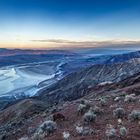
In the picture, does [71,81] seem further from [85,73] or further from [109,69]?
[109,69]

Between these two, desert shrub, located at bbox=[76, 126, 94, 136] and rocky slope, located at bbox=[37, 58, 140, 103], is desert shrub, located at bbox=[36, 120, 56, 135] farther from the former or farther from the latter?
rocky slope, located at bbox=[37, 58, 140, 103]

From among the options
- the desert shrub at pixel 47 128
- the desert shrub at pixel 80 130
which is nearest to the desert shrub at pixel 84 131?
the desert shrub at pixel 80 130

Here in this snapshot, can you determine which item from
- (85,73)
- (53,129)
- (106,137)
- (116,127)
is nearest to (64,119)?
(53,129)

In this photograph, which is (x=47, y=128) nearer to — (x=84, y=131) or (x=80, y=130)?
(x=80, y=130)

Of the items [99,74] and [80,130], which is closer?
[80,130]

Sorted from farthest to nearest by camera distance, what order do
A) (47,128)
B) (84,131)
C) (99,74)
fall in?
(99,74), (47,128), (84,131)

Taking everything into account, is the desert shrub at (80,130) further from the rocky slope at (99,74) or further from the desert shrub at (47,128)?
the rocky slope at (99,74)

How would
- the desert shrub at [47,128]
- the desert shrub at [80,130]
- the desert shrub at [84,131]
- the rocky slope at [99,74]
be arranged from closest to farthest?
the desert shrub at [84,131], the desert shrub at [80,130], the desert shrub at [47,128], the rocky slope at [99,74]

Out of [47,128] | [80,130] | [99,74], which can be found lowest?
[99,74]

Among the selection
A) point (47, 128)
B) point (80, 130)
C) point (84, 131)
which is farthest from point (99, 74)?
point (84, 131)

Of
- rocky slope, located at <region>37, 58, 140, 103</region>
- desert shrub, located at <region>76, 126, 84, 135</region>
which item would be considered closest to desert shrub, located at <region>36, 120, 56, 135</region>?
desert shrub, located at <region>76, 126, 84, 135</region>

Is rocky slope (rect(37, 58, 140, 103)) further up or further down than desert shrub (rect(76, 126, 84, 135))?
further down
